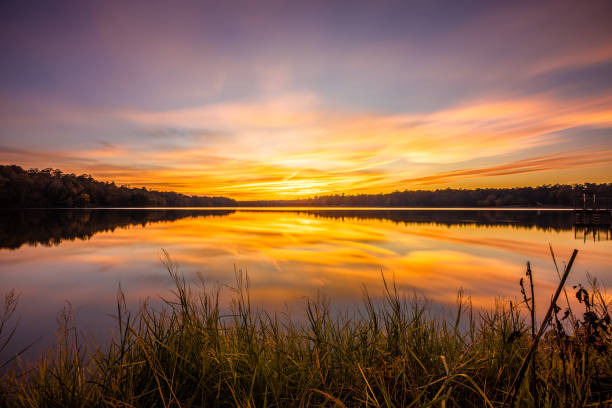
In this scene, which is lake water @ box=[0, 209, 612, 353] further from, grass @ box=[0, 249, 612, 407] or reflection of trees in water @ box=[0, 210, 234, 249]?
grass @ box=[0, 249, 612, 407]

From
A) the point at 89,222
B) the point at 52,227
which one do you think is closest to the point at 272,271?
the point at 52,227

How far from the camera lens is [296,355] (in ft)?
13.5

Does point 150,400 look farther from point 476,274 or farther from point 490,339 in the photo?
point 476,274

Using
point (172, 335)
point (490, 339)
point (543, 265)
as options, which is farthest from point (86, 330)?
point (543, 265)

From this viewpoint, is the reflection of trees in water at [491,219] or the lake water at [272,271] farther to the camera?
the reflection of trees in water at [491,219]

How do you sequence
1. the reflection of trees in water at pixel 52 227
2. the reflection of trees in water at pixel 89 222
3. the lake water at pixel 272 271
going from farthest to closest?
the reflection of trees in water at pixel 89 222 → the reflection of trees in water at pixel 52 227 → the lake water at pixel 272 271

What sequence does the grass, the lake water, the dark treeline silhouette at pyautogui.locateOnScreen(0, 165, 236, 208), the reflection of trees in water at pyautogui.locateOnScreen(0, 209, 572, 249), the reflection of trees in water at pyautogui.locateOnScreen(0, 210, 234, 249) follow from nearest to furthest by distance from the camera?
1. the grass
2. the lake water
3. the reflection of trees in water at pyautogui.locateOnScreen(0, 210, 234, 249)
4. the reflection of trees in water at pyautogui.locateOnScreen(0, 209, 572, 249)
5. the dark treeline silhouette at pyautogui.locateOnScreen(0, 165, 236, 208)

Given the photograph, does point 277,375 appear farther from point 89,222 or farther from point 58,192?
point 58,192

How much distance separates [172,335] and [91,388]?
93cm

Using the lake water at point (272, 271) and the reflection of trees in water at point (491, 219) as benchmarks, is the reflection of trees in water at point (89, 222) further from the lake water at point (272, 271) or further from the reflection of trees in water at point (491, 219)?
the lake water at point (272, 271)

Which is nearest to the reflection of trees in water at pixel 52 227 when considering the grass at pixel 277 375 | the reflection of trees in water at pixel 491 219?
the grass at pixel 277 375

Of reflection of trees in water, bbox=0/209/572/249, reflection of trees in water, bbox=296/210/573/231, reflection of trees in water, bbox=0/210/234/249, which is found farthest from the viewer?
reflection of trees in water, bbox=296/210/573/231

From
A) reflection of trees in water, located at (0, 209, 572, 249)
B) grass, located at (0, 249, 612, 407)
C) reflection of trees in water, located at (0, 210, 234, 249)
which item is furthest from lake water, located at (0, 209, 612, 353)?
reflection of trees in water, located at (0, 209, 572, 249)

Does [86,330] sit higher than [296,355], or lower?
lower
